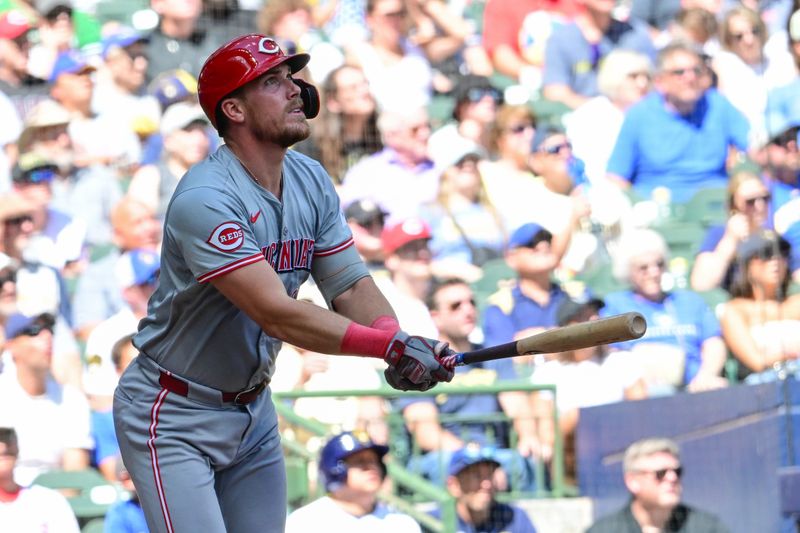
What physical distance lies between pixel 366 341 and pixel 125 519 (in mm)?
2846

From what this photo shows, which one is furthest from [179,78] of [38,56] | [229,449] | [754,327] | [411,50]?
[229,449]

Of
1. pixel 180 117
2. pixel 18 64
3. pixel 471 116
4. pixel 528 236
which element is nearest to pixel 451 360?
pixel 528 236

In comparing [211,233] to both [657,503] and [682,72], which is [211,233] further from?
[682,72]

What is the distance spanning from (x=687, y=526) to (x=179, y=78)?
3646mm

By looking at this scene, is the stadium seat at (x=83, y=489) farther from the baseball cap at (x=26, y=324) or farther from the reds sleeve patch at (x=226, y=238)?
the reds sleeve patch at (x=226, y=238)

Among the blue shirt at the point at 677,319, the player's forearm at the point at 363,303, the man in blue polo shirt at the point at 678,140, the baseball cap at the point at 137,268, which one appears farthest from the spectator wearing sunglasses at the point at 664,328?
the player's forearm at the point at 363,303

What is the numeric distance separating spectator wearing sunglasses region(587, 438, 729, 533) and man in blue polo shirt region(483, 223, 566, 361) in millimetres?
912

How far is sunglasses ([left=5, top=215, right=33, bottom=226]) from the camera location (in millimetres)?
6562

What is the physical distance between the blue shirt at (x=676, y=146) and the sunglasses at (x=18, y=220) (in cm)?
312

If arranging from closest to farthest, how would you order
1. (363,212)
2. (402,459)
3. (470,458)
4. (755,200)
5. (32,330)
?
(470,458), (402,459), (32,330), (363,212), (755,200)

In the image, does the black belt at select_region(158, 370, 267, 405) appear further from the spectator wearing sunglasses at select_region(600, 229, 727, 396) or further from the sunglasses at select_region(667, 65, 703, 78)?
the sunglasses at select_region(667, 65, 703, 78)

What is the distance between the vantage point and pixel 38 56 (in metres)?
7.20

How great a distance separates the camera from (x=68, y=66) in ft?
23.4

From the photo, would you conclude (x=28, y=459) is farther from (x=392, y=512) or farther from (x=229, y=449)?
(x=229, y=449)
